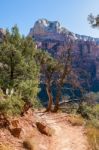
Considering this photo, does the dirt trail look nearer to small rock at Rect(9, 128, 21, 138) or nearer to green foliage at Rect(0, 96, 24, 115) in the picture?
small rock at Rect(9, 128, 21, 138)

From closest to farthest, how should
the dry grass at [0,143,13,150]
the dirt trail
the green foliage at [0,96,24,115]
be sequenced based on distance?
the dry grass at [0,143,13,150]
the green foliage at [0,96,24,115]
the dirt trail

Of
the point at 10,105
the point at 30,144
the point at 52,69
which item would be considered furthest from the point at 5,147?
the point at 52,69

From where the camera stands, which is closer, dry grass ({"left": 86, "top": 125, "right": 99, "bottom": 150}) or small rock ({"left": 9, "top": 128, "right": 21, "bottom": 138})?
small rock ({"left": 9, "top": 128, "right": 21, "bottom": 138})

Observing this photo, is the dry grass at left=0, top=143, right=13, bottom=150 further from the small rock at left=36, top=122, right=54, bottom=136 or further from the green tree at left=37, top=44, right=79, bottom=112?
the green tree at left=37, top=44, right=79, bottom=112

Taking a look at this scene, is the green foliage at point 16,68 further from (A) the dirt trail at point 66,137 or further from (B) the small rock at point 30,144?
(B) the small rock at point 30,144

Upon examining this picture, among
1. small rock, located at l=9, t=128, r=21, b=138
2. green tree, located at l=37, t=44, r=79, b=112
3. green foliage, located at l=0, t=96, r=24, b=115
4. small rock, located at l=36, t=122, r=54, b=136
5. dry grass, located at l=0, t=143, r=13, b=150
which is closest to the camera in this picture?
dry grass, located at l=0, t=143, r=13, b=150

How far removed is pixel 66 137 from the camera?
21859mm

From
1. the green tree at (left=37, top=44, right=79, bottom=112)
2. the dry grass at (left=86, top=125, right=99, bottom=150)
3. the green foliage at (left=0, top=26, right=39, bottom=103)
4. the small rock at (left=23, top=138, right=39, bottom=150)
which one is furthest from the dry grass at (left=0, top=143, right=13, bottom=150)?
the green tree at (left=37, top=44, right=79, bottom=112)

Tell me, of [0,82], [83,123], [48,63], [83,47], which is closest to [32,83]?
[0,82]

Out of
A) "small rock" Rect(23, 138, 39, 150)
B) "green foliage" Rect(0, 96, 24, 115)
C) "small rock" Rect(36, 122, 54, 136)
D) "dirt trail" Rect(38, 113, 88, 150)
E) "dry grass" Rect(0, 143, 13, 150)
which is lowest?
"dirt trail" Rect(38, 113, 88, 150)

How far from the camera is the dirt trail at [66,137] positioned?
1893cm

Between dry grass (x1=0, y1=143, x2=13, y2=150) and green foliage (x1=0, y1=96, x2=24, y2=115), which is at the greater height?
green foliage (x1=0, y1=96, x2=24, y2=115)

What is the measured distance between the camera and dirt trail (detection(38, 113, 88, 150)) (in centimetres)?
1893

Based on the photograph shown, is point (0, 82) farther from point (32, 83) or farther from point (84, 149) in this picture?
point (84, 149)
